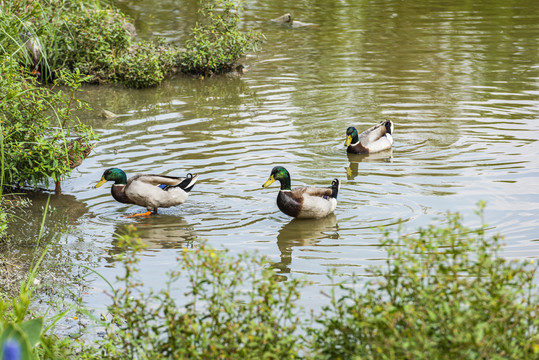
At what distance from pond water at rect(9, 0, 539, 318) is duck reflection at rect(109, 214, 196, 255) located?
0.03 metres

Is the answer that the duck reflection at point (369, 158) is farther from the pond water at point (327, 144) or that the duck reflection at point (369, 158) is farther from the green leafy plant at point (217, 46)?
the green leafy plant at point (217, 46)

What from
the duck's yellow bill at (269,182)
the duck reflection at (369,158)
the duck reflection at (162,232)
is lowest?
the duck reflection at (369,158)

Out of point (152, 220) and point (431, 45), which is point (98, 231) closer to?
point (152, 220)

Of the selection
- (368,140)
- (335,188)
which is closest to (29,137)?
(335,188)

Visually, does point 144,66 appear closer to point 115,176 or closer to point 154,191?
point 115,176

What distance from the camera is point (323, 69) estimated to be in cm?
1547

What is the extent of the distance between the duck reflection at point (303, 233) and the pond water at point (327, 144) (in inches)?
1.2

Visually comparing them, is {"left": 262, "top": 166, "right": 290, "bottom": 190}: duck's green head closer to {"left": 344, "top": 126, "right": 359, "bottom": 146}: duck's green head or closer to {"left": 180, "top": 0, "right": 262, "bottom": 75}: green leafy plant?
{"left": 344, "top": 126, "right": 359, "bottom": 146}: duck's green head

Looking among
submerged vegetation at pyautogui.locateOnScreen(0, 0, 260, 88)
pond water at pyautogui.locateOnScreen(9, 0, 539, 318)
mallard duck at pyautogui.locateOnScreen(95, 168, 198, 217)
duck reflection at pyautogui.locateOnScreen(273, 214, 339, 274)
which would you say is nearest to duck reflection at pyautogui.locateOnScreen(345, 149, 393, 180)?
pond water at pyautogui.locateOnScreen(9, 0, 539, 318)

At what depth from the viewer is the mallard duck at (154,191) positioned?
851 cm

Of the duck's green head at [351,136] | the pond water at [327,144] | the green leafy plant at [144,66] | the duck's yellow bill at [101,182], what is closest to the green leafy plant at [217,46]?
the pond water at [327,144]

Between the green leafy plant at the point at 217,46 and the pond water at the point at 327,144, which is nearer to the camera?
the pond water at the point at 327,144

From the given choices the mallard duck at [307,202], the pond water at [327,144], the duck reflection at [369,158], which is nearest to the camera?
the pond water at [327,144]

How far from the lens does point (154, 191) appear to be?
850 cm
